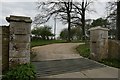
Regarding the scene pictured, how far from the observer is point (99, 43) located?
35.3 feet

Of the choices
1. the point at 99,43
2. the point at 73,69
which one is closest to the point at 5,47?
the point at 73,69

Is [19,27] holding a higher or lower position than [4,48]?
higher

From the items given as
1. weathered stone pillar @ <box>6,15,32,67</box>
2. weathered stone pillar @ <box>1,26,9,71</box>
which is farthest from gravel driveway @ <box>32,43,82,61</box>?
weathered stone pillar @ <box>6,15,32,67</box>

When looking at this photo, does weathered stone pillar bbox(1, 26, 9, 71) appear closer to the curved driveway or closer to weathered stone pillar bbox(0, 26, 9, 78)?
weathered stone pillar bbox(0, 26, 9, 78)

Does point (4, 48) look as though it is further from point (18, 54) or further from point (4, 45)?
point (18, 54)

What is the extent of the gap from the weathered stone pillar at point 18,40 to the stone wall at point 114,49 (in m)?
5.84

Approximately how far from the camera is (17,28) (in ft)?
22.0

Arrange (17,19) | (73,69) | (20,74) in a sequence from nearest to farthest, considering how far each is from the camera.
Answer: (20,74)
(17,19)
(73,69)

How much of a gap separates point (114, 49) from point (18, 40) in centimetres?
622

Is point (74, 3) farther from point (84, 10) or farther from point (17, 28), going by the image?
point (17, 28)

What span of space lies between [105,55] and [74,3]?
905 inches

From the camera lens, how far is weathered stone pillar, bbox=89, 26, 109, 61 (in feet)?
35.3

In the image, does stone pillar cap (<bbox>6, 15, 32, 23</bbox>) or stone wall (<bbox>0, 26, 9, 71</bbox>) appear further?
stone wall (<bbox>0, 26, 9, 71</bbox>)

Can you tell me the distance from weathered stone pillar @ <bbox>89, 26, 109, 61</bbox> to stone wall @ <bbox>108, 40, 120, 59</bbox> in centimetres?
26
